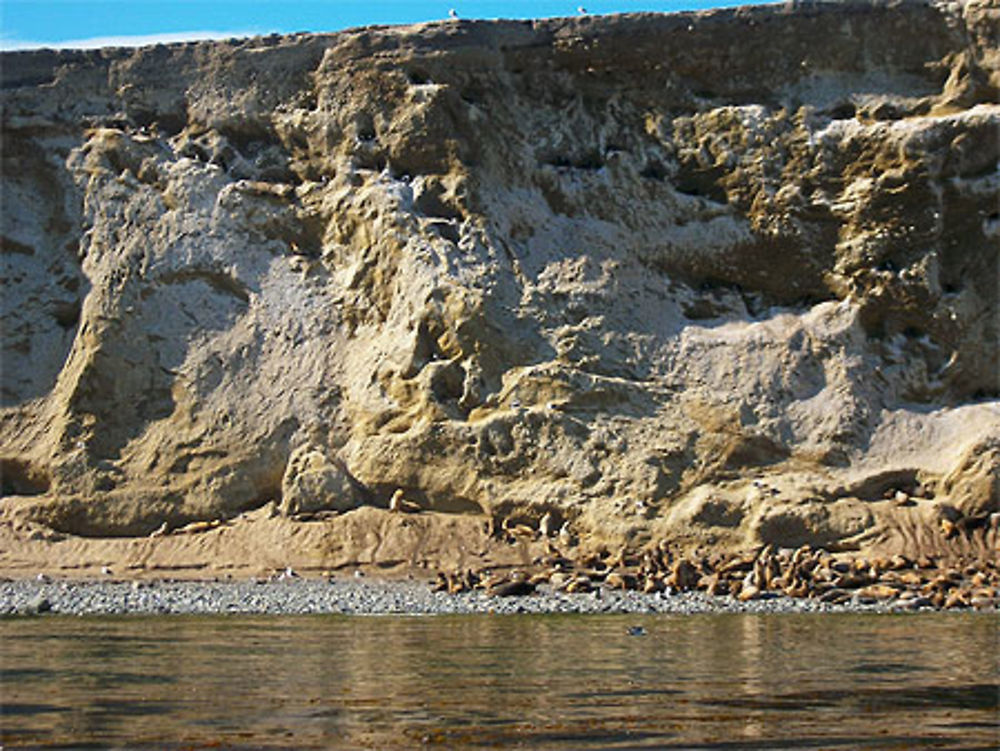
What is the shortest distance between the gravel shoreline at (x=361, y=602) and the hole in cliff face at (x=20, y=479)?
13.1ft

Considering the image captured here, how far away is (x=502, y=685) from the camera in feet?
38.1

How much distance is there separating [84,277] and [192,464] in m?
3.63

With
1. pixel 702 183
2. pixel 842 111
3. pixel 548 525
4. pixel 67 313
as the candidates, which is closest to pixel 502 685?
pixel 548 525

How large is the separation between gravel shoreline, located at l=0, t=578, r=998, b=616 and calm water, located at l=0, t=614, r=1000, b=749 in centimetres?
175

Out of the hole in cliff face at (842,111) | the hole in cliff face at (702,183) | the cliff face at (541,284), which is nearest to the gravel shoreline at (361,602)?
the cliff face at (541,284)

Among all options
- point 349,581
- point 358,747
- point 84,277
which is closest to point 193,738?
point 358,747

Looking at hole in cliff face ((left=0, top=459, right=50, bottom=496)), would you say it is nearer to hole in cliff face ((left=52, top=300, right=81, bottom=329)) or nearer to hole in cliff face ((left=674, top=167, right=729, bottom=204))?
hole in cliff face ((left=52, top=300, right=81, bottom=329))

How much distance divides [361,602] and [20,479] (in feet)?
26.5

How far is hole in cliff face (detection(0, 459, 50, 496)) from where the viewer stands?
83.3 feet

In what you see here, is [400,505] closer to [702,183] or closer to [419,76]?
[702,183]

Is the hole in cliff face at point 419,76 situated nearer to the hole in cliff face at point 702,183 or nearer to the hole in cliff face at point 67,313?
the hole in cliff face at point 702,183

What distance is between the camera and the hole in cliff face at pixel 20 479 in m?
25.4

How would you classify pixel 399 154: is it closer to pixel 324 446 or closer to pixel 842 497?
pixel 324 446

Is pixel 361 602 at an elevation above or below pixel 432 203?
below
